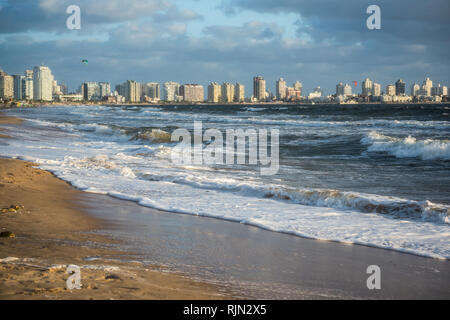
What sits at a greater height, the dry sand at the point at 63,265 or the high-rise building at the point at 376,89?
the high-rise building at the point at 376,89

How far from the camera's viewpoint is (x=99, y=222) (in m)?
6.43

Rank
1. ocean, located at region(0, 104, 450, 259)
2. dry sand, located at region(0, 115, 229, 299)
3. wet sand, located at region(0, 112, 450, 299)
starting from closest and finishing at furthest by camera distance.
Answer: dry sand, located at region(0, 115, 229, 299) → wet sand, located at region(0, 112, 450, 299) → ocean, located at region(0, 104, 450, 259)

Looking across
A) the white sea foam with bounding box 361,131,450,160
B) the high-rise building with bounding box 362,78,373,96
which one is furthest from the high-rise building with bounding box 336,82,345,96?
the white sea foam with bounding box 361,131,450,160

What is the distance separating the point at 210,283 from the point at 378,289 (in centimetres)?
151

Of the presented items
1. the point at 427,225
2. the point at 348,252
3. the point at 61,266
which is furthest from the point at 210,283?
the point at 427,225

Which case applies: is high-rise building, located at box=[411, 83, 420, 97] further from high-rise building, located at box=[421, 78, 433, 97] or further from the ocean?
the ocean

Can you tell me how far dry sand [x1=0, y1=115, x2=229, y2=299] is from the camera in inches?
137

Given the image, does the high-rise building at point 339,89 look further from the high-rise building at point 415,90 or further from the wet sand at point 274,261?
the wet sand at point 274,261

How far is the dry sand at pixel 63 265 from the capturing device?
11.4ft

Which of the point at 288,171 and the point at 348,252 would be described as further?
the point at 288,171

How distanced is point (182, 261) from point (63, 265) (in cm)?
120

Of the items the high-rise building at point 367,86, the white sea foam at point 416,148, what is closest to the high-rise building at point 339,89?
the high-rise building at point 367,86

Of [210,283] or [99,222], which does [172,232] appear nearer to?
[99,222]

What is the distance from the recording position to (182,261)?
185 inches
